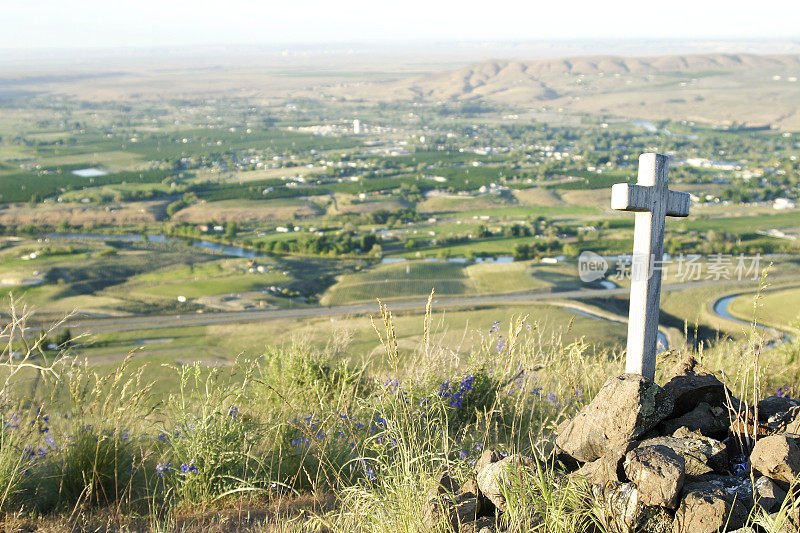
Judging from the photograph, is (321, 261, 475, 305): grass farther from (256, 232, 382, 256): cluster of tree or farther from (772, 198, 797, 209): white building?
(772, 198, 797, 209): white building

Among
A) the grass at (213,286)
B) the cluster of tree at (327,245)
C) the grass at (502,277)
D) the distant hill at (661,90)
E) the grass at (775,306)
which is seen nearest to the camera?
the grass at (775,306)

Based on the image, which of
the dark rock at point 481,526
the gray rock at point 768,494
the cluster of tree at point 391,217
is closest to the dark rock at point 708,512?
the gray rock at point 768,494

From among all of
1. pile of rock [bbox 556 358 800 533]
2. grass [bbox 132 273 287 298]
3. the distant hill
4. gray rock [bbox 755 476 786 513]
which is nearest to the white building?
grass [bbox 132 273 287 298]

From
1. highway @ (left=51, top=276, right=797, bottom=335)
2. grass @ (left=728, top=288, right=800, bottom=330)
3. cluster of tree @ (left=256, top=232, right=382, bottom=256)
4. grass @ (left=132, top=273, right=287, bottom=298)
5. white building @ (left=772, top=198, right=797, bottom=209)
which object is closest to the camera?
grass @ (left=728, top=288, right=800, bottom=330)

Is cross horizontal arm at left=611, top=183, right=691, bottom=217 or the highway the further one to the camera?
the highway

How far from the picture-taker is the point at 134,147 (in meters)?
121

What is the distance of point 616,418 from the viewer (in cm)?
350

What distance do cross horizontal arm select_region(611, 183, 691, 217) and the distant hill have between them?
14334 cm

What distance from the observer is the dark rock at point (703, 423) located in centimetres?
367

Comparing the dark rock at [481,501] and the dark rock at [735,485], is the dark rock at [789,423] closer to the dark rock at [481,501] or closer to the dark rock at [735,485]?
the dark rock at [735,485]

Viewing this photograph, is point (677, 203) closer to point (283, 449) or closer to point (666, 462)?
point (666, 462)

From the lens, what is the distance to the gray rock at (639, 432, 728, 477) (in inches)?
126

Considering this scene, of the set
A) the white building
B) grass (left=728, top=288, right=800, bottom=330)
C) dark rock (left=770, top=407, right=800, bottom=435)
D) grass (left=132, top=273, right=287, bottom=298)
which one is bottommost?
grass (left=132, top=273, right=287, bottom=298)

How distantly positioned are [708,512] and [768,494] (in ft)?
1.30
